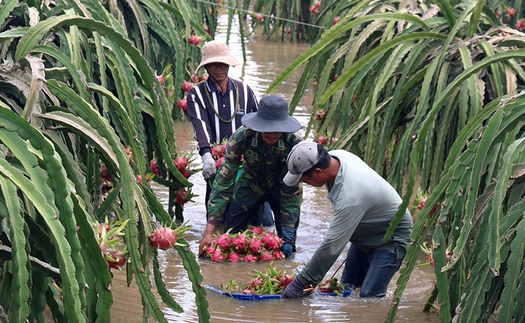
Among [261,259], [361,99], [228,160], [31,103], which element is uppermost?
[31,103]

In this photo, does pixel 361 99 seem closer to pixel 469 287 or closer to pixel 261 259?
pixel 261 259

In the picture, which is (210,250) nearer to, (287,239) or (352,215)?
(287,239)

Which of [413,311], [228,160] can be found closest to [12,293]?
[413,311]

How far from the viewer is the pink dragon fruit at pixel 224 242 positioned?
20.1 ft

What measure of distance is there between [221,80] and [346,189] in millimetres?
2060

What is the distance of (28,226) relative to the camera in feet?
11.1

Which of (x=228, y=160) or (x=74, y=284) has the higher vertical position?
(x=74, y=284)

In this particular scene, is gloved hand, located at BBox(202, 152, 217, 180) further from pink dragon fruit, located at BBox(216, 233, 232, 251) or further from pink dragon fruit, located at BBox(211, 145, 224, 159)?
pink dragon fruit, located at BBox(216, 233, 232, 251)

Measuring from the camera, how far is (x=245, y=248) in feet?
20.3

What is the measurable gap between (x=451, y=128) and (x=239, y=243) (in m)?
1.59

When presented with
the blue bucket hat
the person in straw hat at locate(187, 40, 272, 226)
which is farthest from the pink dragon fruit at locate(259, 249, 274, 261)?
the blue bucket hat

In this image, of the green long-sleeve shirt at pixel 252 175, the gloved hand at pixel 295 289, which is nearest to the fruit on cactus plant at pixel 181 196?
the green long-sleeve shirt at pixel 252 175

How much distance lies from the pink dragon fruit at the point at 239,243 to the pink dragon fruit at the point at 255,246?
40 mm

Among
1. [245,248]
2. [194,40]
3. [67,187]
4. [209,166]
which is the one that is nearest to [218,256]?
[245,248]
